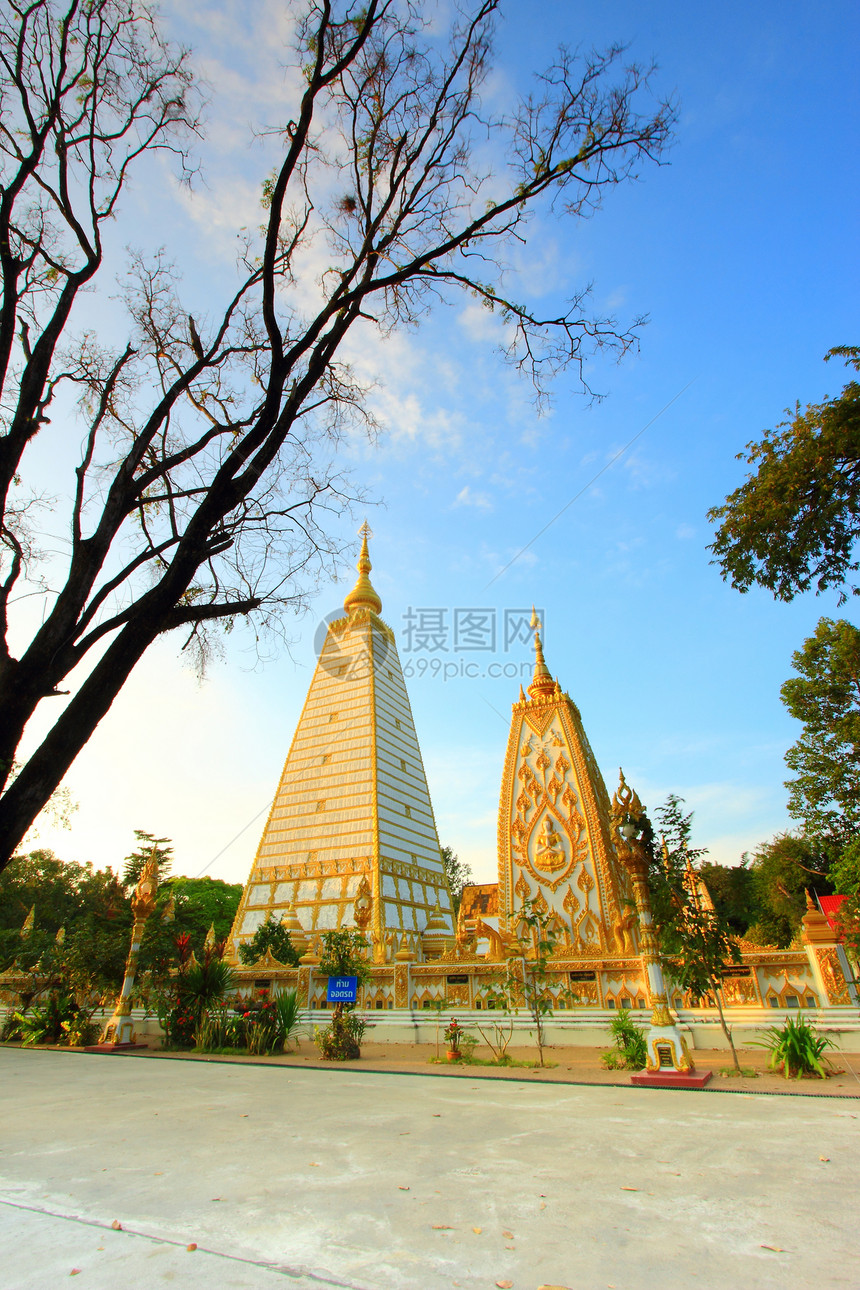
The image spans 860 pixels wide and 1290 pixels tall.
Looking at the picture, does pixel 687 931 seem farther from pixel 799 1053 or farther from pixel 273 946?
pixel 273 946

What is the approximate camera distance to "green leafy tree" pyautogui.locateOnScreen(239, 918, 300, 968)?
2142 cm

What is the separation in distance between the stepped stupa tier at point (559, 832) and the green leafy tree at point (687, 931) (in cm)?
530

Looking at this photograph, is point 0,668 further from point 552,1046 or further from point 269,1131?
point 552,1046

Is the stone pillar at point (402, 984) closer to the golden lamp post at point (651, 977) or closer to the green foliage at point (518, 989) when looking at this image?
the green foliage at point (518, 989)

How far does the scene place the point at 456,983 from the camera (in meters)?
13.4

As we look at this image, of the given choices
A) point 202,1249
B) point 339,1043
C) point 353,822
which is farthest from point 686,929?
point 353,822

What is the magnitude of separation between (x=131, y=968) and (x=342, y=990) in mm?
5231

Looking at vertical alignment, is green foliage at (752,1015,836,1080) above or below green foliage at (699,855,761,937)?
below

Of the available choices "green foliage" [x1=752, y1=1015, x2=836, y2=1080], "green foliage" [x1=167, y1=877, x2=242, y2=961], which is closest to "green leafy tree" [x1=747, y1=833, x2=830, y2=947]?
"green foliage" [x1=752, y1=1015, x2=836, y2=1080]

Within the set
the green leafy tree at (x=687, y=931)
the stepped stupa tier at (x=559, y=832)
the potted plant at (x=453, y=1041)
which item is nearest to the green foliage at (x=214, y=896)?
the stepped stupa tier at (x=559, y=832)

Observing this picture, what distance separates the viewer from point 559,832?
16719 millimetres

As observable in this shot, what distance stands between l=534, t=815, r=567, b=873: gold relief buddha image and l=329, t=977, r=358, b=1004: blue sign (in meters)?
6.76

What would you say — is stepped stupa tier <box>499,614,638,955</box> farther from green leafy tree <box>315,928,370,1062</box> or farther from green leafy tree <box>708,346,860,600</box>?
green leafy tree <box>708,346,860,600</box>

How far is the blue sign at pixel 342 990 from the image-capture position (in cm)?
1134
